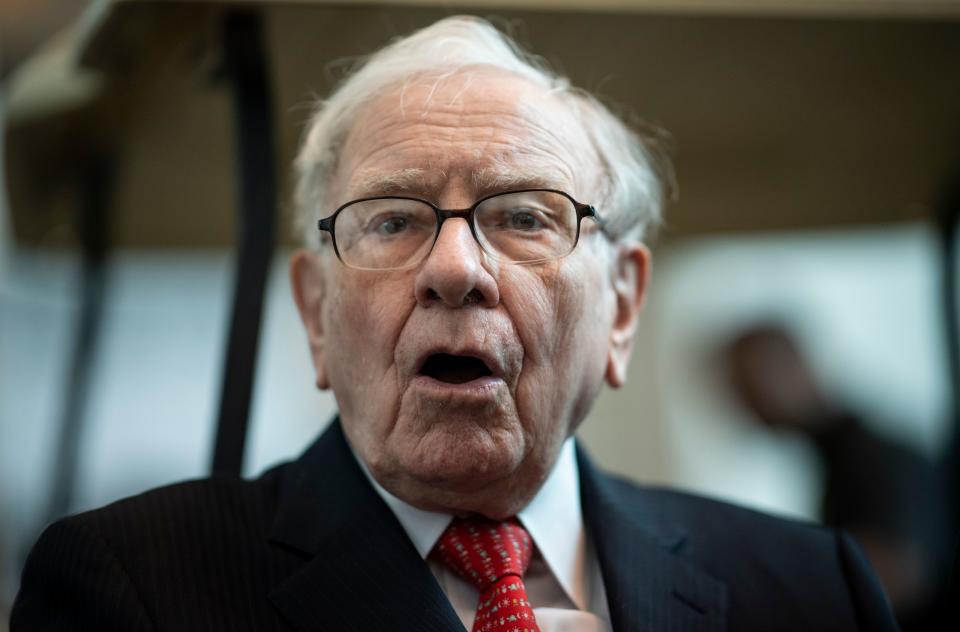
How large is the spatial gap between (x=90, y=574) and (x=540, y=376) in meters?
0.62

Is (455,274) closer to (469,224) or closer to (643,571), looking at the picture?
(469,224)

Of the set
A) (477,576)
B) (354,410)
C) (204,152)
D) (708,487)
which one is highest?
(204,152)

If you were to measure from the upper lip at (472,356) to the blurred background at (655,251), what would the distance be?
0.49 m

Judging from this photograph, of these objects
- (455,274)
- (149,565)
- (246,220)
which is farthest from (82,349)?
(455,274)

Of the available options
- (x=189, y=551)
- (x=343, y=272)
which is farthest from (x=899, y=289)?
(x=189, y=551)

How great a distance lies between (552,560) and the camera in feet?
4.73

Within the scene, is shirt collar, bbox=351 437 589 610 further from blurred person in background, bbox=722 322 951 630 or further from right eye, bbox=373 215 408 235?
blurred person in background, bbox=722 322 951 630

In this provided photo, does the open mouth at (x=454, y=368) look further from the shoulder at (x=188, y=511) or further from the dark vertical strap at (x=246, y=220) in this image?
the dark vertical strap at (x=246, y=220)

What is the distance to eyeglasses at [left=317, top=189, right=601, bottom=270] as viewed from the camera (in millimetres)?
1354

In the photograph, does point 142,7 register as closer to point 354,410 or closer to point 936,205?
point 354,410

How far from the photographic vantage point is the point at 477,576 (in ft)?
4.42

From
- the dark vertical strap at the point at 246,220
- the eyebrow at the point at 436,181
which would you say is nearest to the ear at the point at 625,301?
the eyebrow at the point at 436,181

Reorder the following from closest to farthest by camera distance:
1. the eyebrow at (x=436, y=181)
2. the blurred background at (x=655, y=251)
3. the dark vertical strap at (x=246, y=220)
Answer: the eyebrow at (x=436, y=181), the dark vertical strap at (x=246, y=220), the blurred background at (x=655, y=251)

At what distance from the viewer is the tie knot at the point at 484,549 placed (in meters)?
1.34
